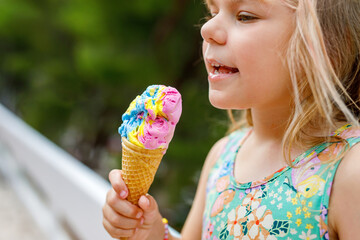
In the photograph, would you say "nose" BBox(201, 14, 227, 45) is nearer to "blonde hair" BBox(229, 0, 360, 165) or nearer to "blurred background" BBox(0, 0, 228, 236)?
"blonde hair" BBox(229, 0, 360, 165)

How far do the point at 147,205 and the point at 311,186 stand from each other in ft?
1.00

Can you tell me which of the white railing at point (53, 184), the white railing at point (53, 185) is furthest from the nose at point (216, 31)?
the white railing at point (53, 184)

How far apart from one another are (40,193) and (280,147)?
2.55m

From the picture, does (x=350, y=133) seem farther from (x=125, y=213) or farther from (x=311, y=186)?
(x=125, y=213)

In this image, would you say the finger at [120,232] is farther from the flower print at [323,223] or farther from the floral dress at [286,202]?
the flower print at [323,223]

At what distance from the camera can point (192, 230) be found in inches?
39.9

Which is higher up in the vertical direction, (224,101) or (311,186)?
(224,101)

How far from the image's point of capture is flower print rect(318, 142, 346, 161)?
→ 71 cm

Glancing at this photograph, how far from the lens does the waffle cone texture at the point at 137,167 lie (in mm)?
805

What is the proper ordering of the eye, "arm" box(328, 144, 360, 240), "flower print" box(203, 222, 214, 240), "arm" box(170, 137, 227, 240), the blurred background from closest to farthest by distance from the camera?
"arm" box(328, 144, 360, 240), the eye, "flower print" box(203, 222, 214, 240), "arm" box(170, 137, 227, 240), the blurred background

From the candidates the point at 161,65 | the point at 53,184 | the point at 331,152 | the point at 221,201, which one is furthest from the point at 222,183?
the point at 53,184

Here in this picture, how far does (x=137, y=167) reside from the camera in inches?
32.2

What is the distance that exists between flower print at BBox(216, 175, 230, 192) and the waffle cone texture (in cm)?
15

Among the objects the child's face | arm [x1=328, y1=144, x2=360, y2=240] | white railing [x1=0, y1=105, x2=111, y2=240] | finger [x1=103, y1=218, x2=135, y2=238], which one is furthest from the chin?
white railing [x1=0, y1=105, x2=111, y2=240]
